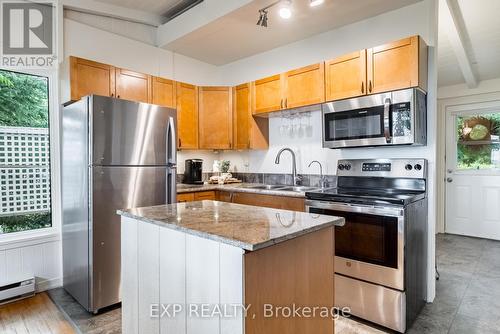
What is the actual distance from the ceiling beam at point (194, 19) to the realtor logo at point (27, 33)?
1139 millimetres

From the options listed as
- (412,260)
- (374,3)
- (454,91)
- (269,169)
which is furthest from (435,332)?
(454,91)

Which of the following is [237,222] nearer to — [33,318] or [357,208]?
[357,208]

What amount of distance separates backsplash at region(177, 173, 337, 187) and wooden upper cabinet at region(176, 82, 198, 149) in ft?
1.71

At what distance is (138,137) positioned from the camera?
272cm

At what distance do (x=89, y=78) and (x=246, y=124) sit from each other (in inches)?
70.9

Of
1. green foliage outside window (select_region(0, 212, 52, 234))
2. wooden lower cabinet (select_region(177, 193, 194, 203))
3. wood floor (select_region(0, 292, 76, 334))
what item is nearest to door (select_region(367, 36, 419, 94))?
wooden lower cabinet (select_region(177, 193, 194, 203))

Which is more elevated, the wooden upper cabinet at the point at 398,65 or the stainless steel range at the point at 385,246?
the wooden upper cabinet at the point at 398,65

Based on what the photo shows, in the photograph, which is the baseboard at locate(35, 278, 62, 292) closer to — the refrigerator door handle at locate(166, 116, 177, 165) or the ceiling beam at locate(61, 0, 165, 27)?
the refrigerator door handle at locate(166, 116, 177, 165)

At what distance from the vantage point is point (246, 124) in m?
3.81

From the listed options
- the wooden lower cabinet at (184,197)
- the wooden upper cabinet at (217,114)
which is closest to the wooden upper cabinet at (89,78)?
the wooden upper cabinet at (217,114)

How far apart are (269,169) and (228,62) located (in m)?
1.69

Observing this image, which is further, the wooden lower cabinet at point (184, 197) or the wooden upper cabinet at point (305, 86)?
the wooden lower cabinet at point (184, 197)

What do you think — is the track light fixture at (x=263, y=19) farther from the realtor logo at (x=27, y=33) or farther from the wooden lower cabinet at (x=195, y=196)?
the realtor logo at (x=27, y=33)

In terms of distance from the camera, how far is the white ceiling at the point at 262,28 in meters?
2.72
